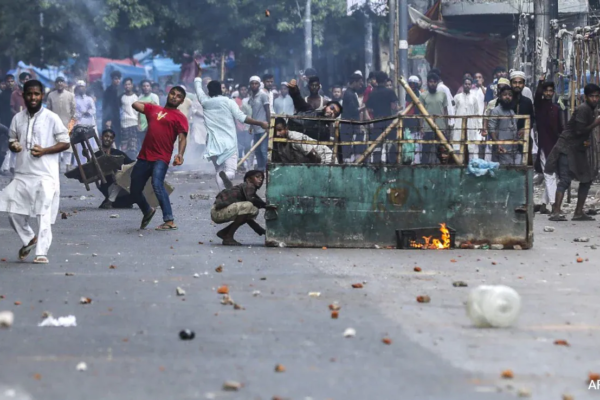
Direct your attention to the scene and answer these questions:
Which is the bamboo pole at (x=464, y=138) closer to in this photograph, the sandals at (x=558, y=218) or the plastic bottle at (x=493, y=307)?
the sandals at (x=558, y=218)

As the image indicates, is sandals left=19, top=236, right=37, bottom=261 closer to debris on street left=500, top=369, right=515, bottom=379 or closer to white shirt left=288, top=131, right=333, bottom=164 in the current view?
white shirt left=288, top=131, right=333, bottom=164

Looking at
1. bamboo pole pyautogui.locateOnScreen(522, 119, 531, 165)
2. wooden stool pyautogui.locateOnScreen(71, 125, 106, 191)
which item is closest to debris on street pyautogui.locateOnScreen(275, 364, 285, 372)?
bamboo pole pyautogui.locateOnScreen(522, 119, 531, 165)

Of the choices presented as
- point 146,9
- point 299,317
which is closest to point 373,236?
point 299,317

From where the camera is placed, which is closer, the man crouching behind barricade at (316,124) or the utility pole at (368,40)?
the man crouching behind barricade at (316,124)

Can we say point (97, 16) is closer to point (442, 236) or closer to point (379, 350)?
point (442, 236)

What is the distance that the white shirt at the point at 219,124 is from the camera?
55.7 feet

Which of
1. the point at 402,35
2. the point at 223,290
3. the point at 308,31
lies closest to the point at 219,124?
the point at 223,290

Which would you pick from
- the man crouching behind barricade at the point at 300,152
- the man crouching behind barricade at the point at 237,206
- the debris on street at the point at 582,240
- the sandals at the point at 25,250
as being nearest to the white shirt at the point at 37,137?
the sandals at the point at 25,250

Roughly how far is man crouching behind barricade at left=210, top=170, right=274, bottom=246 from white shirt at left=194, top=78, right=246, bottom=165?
4.80 m

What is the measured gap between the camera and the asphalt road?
564cm

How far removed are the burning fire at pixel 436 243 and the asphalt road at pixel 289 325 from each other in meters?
0.26

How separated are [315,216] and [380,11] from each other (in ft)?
89.1

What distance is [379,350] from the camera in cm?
646

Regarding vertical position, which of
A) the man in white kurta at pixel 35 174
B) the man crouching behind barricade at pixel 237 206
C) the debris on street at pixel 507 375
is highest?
the man in white kurta at pixel 35 174
